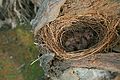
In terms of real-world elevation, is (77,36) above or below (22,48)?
above

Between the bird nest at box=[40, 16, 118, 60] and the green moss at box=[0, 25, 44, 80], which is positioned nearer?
the bird nest at box=[40, 16, 118, 60]

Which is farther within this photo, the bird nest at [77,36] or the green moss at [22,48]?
the green moss at [22,48]

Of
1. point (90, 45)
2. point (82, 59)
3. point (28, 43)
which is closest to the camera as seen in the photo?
point (82, 59)

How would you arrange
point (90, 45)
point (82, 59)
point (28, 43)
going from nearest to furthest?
point (82, 59) < point (90, 45) < point (28, 43)

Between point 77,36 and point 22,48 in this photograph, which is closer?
point 77,36

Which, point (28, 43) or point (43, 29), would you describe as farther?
point (28, 43)

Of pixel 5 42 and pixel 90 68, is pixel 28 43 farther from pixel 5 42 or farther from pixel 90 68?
pixel 90 68

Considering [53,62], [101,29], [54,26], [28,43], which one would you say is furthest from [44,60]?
[28,43]

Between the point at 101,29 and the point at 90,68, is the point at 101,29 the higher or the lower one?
the higher one
